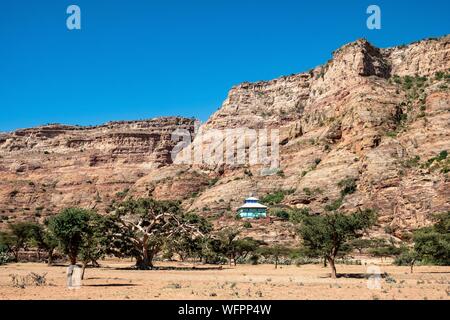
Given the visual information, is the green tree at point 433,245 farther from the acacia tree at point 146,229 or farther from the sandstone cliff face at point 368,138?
the acacia tree at point 146,229

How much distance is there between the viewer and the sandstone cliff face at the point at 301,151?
68938 millimetres

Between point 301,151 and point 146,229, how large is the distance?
180ft

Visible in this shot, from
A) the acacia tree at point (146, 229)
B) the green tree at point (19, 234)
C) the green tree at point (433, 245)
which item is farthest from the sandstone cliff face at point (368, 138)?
the green tree at point (19, 234)

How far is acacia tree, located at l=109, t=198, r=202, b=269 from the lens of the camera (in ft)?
140

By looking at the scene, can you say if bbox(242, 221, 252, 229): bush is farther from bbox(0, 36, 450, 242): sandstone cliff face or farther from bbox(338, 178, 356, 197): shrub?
bbox(338, 178, 356, 197): shrub

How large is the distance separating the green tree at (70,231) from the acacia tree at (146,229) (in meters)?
12.1

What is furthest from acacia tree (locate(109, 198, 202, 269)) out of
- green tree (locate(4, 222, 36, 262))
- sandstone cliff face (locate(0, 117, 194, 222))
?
sandstone cliff face (locate(0, 117, 194, 222))

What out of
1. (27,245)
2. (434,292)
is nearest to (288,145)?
(27,245)

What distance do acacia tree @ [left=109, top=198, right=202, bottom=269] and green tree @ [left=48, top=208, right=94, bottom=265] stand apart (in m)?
12.1

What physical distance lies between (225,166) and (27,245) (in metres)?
52.5

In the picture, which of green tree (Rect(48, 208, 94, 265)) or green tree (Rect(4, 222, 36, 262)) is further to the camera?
green tree (Rect(4, 222, 36, 262))

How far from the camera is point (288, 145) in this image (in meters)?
99.9

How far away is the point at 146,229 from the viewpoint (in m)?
43.7
